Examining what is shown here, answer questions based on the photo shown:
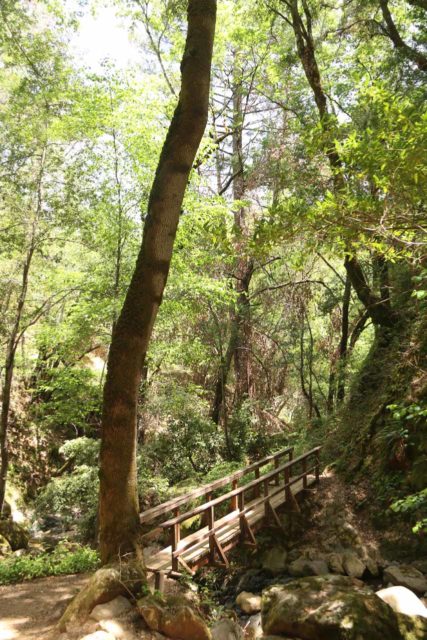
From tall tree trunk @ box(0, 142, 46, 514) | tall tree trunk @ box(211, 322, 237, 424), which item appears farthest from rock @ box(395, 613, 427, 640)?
tall tree trunk @ box(211, 322, 237, 424)

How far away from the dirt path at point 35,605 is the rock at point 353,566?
4.52 meters

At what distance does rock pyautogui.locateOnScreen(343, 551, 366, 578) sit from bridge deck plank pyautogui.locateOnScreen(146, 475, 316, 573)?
1.71 meters

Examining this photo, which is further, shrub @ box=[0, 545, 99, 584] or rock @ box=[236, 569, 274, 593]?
rock @ box=[236, 569, 274, 593]

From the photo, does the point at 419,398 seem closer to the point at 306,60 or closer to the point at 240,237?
the point at 240,237

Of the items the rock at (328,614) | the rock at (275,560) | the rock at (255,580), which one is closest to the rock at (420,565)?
the rock at (328,614)

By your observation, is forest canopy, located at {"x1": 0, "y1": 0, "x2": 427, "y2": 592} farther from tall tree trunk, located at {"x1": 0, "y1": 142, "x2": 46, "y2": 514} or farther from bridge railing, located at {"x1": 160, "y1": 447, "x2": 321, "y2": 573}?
bridge railing, located at {"x1": 160, "y1": 447, "x2": 321, "y2": 573}

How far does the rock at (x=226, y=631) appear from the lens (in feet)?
17.7

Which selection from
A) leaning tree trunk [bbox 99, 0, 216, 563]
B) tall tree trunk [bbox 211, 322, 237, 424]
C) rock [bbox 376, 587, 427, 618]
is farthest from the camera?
tall tree trunk [bbox 211, 322, 237, 424]

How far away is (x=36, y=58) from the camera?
11.1 m

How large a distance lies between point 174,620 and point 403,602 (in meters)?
3.45

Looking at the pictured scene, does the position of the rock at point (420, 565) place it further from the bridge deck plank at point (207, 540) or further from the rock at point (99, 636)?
the rock at point (99, 636)

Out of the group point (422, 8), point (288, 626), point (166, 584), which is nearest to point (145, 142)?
point (422, 8)

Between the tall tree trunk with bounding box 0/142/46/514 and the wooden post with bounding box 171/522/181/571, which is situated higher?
the tall tree trunk with bounding box 0/142/46/514

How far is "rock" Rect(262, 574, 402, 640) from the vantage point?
479 centimetres
